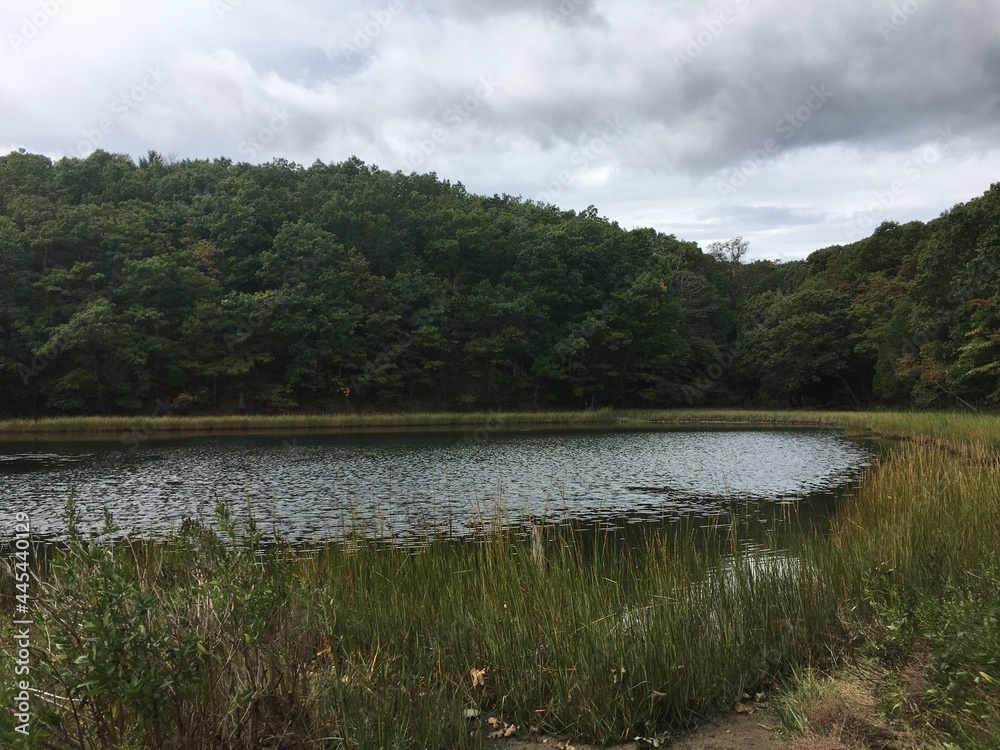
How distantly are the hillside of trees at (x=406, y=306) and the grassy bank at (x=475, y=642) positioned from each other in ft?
99.6

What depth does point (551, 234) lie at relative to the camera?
165 feet

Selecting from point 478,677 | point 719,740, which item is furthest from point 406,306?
point 719,740

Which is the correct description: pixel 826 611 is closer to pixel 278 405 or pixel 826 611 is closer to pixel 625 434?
pixel 625 434

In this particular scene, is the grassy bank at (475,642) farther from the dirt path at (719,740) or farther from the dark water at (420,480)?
the dark water at (420,480)

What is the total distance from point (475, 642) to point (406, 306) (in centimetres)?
4081

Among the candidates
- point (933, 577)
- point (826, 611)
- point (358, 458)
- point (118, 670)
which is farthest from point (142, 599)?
point (358, 458)

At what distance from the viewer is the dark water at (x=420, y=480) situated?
35.2 ft

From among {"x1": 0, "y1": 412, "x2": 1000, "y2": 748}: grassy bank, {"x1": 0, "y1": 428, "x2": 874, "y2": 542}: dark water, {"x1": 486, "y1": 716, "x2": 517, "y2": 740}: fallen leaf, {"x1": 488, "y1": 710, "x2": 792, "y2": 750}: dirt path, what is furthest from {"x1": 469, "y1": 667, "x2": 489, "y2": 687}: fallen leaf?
{"x1": 0, "y1": 428, "x2": 874, "y2": 542}: dark water

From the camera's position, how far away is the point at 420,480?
15164 mm

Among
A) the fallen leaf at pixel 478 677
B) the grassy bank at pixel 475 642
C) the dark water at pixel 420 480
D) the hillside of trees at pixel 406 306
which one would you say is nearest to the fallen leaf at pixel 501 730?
the grassy bank at pixel 475 642

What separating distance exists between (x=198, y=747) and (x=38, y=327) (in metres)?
39.0

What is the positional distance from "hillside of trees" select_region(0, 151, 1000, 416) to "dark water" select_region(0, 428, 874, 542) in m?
12.5

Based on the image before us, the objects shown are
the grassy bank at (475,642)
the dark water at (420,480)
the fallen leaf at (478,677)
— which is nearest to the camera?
the grassy bank at (475,642)

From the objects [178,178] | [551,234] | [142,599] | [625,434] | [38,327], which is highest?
[178,178]
